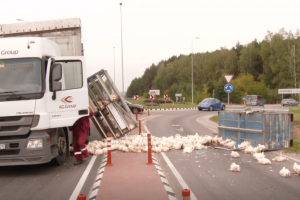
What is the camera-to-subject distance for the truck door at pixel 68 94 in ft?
25.3

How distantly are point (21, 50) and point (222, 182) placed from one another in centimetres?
540

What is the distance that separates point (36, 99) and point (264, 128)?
258 inches

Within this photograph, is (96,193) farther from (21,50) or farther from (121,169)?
(21,50)

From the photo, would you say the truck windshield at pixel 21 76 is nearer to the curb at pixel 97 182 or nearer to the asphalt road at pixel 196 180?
the asphalt road at pixel 196 180

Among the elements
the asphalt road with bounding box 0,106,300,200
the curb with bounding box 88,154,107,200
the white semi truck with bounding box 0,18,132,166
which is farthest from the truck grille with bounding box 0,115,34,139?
the curb with bounding box 88,154,107,200

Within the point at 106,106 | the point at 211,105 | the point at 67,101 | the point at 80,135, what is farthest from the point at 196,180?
the point at 211,105

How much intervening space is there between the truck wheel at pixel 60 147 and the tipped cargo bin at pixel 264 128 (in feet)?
18.4

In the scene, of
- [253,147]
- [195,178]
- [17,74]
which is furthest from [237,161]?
[17,74]

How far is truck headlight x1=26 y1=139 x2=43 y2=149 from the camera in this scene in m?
7.33

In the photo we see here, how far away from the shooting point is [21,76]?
7559mm

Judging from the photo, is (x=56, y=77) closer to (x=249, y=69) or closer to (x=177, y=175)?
(x=177, y=175)

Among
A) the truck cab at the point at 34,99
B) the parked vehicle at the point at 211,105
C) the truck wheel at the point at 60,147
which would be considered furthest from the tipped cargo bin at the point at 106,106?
the parked vehicle at the point at 211,105

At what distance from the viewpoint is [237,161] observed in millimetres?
9047

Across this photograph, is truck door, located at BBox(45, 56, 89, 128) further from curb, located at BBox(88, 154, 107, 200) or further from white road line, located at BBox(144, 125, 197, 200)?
white road line, located at BBox(144, 125, 197, 200)
